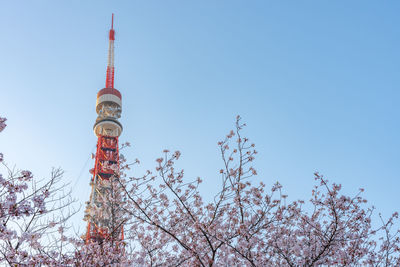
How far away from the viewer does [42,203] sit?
170 inches

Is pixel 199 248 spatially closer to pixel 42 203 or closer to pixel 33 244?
pixel 33 244

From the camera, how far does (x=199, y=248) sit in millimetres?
7266

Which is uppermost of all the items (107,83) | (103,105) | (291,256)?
(107,83)

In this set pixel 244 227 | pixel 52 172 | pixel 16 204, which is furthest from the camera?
pixel 52 172

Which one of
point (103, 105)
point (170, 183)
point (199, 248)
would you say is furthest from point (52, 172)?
point (103, 105)

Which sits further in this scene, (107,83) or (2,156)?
(107,83)

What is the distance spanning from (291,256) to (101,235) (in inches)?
231

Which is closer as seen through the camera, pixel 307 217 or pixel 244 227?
pixel 244 227

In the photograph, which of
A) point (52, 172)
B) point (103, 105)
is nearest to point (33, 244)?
point (52, 172)

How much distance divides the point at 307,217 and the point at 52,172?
5737 millimetres

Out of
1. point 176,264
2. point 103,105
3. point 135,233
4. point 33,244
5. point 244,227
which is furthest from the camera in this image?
point 103,105

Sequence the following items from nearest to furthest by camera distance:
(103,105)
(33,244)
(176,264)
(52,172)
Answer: (33,244)
(52,172)
(176,264)
(103,105)

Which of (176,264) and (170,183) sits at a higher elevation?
(170,183)

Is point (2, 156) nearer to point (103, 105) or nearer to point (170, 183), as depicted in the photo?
point (170, 183)
